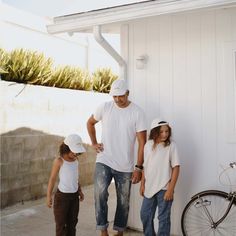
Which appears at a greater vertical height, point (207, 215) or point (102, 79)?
point (102, 79)

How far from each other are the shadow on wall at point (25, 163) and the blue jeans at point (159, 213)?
111 inches

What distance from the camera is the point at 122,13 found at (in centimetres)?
386

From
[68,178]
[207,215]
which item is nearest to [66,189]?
[68,178]

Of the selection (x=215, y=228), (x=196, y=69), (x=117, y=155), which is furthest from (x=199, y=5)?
Result: (x=215, y=228)

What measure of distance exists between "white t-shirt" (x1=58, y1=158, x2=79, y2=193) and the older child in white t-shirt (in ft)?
2.63

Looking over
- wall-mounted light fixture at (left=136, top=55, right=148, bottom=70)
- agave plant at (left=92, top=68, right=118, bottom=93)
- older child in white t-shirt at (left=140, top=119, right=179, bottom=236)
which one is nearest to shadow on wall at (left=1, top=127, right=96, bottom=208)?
agave plant at (left=92, top=68, right=118, bottom=93)

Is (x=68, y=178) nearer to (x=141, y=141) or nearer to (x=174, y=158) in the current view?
(x=141, y=141)

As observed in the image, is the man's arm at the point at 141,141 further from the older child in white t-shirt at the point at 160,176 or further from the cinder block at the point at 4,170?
the cinder block at the point at 4,170

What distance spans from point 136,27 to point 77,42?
6.17 metres

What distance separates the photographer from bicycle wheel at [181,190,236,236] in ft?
12.9

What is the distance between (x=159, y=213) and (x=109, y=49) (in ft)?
6.75

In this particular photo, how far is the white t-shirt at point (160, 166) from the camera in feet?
12.2

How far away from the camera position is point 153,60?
445 centimetres

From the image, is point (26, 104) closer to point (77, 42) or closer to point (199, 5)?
point (199, 5)
